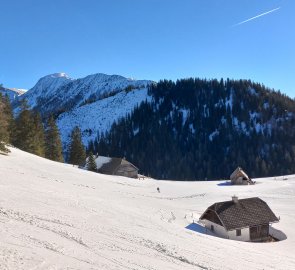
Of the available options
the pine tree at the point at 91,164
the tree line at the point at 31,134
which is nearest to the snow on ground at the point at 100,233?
the tree line at the point at 31,134

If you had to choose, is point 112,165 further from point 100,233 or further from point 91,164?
point 100,233

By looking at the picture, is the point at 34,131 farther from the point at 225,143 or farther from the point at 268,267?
the point at 225,143

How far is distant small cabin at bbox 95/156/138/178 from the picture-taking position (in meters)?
82.8

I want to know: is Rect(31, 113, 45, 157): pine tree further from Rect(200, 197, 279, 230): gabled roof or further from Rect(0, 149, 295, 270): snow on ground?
Rect(200, 197, 279, 230): gabled roof

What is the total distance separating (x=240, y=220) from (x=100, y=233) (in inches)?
754

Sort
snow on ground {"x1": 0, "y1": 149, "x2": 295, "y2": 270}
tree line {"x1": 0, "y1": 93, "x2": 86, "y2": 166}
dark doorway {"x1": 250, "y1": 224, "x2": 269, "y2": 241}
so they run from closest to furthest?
snow on ground {"x1": 0, "y1": 149, "x2": 295, "y2": 270} < dark doorway {"x1": 250, "y1": 224, "x2": 269, "y2": 241} < tree line {"x1": 0, "y1": 93, "x2": 86, "y2": 166}

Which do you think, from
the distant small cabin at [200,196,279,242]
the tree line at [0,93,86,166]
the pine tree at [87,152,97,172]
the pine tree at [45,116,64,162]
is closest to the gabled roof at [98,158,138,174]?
the pine tree at [87,152,97,172]

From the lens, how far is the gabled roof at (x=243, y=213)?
39094mm

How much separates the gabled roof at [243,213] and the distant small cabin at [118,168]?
141 feet

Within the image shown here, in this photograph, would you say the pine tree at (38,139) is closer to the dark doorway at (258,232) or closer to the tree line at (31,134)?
the tree line at (31,134)

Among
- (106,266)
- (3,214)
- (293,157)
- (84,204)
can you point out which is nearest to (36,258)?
(106,266)

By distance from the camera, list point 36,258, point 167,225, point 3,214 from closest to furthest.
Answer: point 36,258 < point 3,214 < point 167,225

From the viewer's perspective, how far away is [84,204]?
3384 cm

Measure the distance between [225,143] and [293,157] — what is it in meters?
35.5
